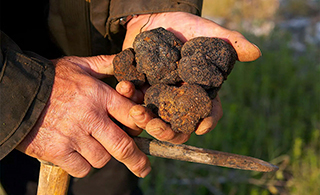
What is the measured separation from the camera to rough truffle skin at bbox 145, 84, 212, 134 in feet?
5.48

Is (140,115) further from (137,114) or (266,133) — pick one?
(266,133)

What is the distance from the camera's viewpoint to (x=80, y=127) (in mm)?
1683

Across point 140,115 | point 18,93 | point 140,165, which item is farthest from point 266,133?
point 18,93

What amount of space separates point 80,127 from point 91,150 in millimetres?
163

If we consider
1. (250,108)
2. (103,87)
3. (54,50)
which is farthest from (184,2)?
(250,108)

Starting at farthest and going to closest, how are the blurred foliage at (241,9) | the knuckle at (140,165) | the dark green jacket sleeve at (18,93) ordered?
the blurred foliage at (241,9)
the knuckle at (140,165)
the dark green jacket sleeve at (18,93)

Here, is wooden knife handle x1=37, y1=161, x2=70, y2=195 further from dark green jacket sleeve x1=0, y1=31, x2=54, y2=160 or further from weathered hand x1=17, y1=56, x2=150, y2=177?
dark green jacket sleeve x1=0, y1=31, x2=54, y2=160

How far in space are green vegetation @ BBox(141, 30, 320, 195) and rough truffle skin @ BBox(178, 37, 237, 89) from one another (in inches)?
65.5

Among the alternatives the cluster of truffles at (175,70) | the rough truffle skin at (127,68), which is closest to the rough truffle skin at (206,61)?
the cluster of truffles at (175,70)

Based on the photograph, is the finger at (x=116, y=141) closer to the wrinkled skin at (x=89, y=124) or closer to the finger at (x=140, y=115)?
the wrinkled skin at (x=89, y=124)

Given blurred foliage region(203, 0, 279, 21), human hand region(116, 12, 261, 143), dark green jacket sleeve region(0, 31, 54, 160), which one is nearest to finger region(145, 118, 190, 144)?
human hand region(116, 12, 261, 143)

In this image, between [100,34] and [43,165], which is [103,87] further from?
[100,34]

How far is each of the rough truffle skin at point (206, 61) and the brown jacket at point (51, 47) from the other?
428 millimetres

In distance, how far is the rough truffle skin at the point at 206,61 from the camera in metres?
1.80
